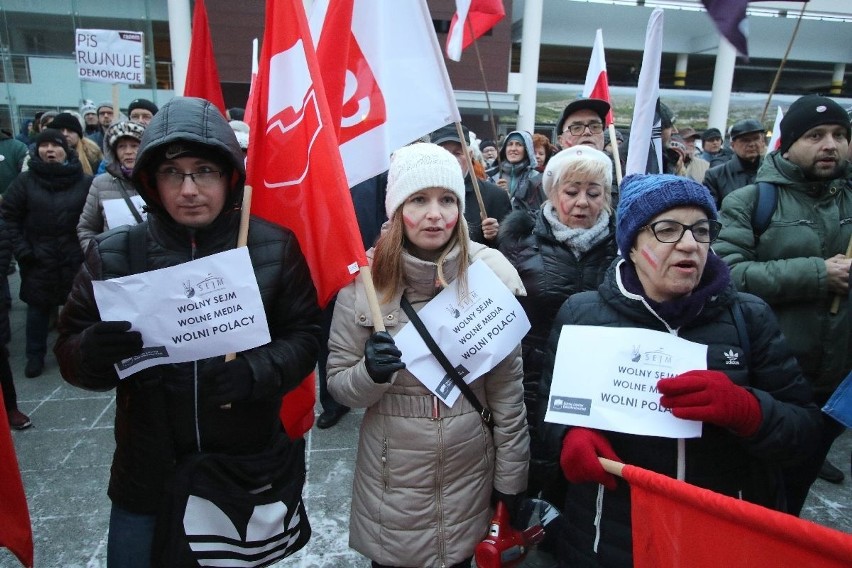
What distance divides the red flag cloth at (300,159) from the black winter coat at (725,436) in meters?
0.93

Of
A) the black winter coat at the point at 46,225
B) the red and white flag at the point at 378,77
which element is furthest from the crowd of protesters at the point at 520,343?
the black winter coat at the point at 46,225

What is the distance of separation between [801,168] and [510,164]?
4610mm

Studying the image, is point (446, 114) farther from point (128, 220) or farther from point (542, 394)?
point (128, 220)

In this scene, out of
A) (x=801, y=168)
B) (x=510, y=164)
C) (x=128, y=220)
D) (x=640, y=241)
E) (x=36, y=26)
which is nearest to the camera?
(x=640, y=241)

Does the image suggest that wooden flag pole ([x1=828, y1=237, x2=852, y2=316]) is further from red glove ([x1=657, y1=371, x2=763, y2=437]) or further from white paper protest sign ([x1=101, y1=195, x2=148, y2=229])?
white paper protest sign ([x1=101, y1=195, x2=148, y2=229])

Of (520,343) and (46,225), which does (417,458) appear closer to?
(520,343)

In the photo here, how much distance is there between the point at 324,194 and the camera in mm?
2074

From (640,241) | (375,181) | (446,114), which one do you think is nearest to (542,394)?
(640,241)

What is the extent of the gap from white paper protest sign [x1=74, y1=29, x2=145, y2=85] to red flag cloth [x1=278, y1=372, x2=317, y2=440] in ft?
21.4

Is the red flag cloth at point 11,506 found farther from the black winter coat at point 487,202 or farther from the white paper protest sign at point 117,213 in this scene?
the black winter coat at point 487,202

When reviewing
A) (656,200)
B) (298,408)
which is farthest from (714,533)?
(298,408)

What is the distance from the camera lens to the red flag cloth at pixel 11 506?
1.97m

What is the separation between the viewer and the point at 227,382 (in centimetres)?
180

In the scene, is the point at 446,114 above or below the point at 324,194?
above
